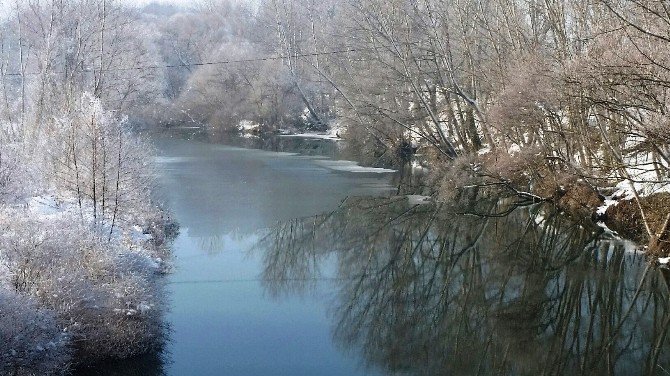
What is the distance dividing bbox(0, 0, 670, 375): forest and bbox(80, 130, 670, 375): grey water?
816 millimetres

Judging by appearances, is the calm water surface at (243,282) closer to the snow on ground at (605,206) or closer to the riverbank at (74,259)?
the riverbank at (74,259)

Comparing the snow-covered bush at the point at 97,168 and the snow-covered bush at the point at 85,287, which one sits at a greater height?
the snow-covered bush at the point at 97,168

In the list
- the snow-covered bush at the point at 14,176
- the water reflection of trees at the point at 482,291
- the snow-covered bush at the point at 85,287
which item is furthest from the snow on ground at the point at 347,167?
the snow-covered bush at the point at 85,287

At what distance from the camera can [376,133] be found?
1207 inches

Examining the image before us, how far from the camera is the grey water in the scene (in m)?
9.11

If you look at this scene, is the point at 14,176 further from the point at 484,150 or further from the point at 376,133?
the point at 376,133

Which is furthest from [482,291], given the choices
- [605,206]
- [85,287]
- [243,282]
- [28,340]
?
[28,340]

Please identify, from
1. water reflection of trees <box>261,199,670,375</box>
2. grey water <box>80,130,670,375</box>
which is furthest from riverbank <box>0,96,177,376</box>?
water reflection of trees <box>261,199,670,375</box>

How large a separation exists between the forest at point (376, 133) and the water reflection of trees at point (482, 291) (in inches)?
71.8

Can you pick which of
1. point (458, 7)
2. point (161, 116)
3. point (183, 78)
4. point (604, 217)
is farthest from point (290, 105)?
point (604, 217)

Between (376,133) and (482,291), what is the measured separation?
1919 centimetres

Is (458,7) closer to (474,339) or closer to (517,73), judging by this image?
(517,73)

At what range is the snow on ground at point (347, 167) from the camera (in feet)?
89.6

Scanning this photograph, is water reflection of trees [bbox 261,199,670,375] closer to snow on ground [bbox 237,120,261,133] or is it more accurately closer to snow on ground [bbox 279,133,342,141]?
snow on ground [bbox 279,133,342,141]
